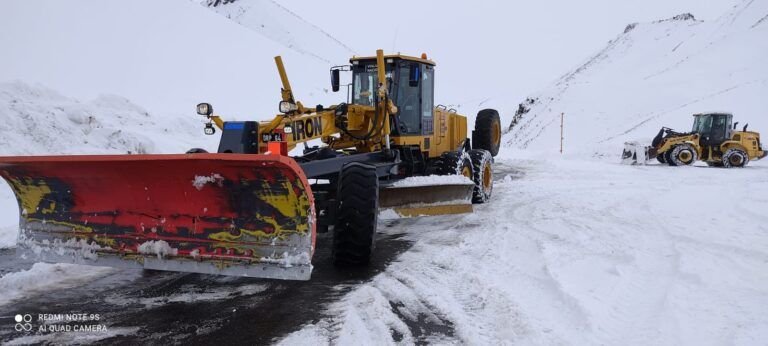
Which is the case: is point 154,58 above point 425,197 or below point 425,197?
above

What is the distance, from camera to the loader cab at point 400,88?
820 cm

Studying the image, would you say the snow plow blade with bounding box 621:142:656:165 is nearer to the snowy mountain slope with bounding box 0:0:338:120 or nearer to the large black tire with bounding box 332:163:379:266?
the snowy mountain slope with bounding box 0:0:338:120

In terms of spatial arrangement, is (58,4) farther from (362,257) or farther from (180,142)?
(362,257)

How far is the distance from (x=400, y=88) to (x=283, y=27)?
47317 millimetres

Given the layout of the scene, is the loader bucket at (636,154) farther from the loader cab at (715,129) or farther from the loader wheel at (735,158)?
the loader wheel at (735,158)

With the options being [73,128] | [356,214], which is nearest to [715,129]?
[356,214]

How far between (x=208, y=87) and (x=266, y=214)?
25.3 m

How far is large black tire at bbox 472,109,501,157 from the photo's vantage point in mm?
11391

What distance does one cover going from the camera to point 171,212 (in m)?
4.90

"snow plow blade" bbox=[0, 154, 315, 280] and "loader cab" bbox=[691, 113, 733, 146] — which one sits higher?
"loader cab" bbox=[691, 113, 733, 146]

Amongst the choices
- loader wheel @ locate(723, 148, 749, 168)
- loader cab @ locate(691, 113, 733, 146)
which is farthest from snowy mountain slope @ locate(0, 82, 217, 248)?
loader wheel @ locate(723, 148, 749, 168)
